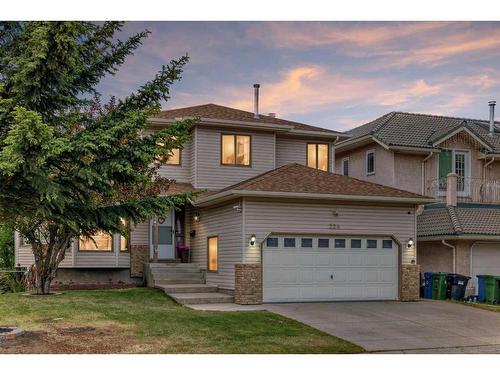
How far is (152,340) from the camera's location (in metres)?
12.1

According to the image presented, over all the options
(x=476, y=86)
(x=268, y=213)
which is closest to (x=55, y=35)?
(x=268, y=213)

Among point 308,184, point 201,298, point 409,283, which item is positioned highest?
point 308,184

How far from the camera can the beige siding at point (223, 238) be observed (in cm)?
1834

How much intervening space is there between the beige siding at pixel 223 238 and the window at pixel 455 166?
10134 mm

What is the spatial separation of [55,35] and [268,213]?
930 cm

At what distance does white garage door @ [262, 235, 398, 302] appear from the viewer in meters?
18.2

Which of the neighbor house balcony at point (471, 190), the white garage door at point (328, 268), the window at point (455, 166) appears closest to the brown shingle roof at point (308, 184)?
the white garage door at point (328, 268)

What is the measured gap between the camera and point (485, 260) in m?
21.8

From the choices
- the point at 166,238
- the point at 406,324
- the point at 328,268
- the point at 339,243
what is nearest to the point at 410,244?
the point at 339,243

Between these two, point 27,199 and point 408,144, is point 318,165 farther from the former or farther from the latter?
point 27,199

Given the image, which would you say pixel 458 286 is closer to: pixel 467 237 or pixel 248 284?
pixel 467 237

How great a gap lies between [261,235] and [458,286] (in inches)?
271

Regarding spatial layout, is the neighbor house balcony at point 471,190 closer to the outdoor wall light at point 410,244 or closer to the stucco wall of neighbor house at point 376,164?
the stucco wall of neighbor house at point 376,164

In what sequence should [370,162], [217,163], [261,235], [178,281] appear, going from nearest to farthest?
[261,235] → [178,281] → [217,163] → [370,162]
